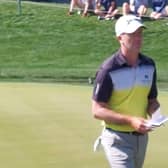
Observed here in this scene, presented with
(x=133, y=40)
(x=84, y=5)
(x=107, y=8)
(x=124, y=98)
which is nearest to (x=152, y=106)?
(x=124, y=98)

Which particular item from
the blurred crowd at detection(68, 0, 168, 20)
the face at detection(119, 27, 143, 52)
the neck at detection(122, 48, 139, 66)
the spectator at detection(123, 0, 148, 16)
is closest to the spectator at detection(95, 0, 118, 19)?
the blurred crowd at detection(68, 0, 168, 20)

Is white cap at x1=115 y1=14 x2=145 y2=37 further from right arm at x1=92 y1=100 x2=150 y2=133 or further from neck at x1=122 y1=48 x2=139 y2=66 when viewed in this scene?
right arm at x1=92 y1=100 x2=150 y2=133

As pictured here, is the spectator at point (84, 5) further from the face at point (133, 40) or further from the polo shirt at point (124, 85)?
the face at point (133, 40)

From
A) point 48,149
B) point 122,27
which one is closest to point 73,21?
point 48,149

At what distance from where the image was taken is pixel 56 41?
2577 cm

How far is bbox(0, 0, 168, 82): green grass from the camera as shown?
2235cm

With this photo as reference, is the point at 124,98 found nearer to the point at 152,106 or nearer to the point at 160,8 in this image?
the point at 152,106

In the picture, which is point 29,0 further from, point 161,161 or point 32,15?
point 161,161

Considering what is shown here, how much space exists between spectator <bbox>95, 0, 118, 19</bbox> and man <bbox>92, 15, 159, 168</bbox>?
20332 mm

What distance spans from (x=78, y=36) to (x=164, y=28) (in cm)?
305

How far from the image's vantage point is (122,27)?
625cm

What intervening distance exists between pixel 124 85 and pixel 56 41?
19435 mm

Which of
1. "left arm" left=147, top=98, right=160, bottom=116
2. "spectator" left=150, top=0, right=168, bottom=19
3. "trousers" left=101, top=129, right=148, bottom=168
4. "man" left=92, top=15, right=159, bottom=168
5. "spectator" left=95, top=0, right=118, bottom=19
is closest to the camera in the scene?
"man" left=92, top=15, right=159, bottom=168

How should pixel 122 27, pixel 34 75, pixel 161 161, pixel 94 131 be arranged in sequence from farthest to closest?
pixel 34 75 < pixel 94 131 < pixel 161 161 < pixel 122 27
